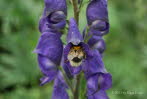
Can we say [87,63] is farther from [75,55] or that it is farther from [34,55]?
[34,55]

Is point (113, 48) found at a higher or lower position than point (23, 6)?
lower

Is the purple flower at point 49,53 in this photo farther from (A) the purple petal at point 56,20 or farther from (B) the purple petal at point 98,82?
(B) the purple petal at point 98,82

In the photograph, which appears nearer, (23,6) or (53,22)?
(53,22)

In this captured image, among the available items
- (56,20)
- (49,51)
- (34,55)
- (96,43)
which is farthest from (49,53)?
(34,55)

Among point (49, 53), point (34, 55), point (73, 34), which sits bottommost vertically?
point (34, 55)

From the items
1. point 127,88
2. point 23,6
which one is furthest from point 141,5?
point 23,6

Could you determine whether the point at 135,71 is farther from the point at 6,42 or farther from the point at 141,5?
the point at 6,42

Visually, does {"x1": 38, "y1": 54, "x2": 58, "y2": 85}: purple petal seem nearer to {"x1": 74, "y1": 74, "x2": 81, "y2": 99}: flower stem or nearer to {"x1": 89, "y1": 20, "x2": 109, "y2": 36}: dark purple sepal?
{"x1": 74, "y1": 74, "x2": 81, "y2": 99}: flower stem

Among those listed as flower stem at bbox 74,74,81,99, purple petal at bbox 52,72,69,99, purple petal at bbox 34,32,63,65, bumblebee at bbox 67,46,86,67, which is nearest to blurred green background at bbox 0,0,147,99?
purple petal at bbox 52,72,69,99
